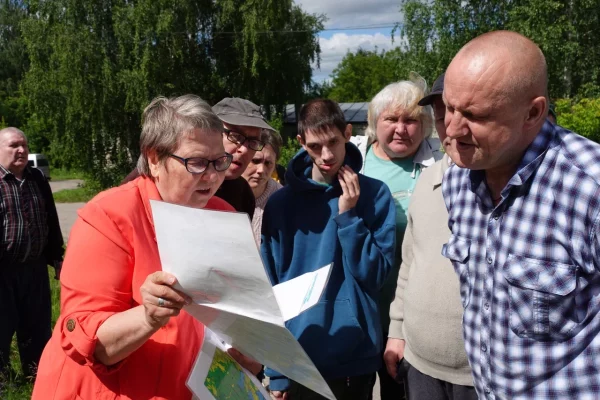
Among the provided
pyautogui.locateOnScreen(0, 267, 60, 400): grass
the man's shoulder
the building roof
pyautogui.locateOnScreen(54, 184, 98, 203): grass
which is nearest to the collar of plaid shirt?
pyautogui.locateOnScreen(0, 267, 60, 400): grass

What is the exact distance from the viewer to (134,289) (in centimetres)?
169

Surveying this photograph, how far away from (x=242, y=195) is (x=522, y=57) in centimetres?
171

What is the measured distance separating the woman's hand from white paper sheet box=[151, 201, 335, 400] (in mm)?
23

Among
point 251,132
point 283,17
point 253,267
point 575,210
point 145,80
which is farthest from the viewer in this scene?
point 283,17

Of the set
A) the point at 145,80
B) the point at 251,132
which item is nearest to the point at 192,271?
the point at 251,132

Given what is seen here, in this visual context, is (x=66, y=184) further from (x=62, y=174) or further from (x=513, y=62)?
(x=513, y=62)

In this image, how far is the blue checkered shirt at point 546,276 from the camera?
59.6 inches

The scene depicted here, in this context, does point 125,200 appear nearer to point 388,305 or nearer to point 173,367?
point 173,367

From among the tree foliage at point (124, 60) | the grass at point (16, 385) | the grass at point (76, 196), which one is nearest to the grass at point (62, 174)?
the grass at point (76, 196)

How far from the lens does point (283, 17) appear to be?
24.9 m

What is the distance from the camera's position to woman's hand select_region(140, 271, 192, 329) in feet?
4.73

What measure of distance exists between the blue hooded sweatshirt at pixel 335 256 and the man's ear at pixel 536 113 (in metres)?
1.01

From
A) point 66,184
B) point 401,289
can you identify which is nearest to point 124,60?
point 66,184

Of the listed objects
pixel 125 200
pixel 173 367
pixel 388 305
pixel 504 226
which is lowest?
pixel 388 305
